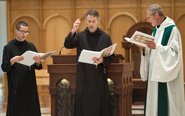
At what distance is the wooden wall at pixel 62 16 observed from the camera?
10.9 metres

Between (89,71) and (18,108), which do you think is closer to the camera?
(89,71)

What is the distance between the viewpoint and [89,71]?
201 inches

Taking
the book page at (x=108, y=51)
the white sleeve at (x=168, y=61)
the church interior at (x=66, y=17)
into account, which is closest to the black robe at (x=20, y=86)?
the book page at (x=108, y=51)

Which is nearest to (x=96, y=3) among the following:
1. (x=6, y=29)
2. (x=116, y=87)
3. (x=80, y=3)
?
(x=80, y=3)

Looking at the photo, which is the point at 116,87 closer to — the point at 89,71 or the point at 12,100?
the point at 89,71

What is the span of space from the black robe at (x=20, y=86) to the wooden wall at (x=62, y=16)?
5407mm

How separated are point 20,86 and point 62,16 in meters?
5.83

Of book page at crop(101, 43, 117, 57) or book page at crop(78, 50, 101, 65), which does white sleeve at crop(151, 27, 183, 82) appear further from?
book page at crop(78, 50, 101, 65)

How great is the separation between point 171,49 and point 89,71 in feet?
3.94

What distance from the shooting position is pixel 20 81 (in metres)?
5.58

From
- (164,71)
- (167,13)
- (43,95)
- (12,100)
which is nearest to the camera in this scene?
(164,71)

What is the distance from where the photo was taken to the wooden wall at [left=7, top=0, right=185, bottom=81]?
10898 mm

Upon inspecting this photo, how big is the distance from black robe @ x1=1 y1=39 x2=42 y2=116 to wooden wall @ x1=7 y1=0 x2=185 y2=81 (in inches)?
213

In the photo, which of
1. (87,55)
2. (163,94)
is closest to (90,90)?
(87,55)
